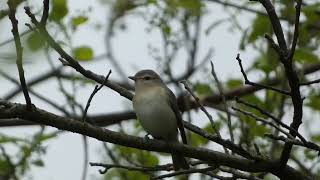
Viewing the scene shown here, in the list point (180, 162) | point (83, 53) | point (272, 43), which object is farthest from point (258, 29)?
point (272, 43)

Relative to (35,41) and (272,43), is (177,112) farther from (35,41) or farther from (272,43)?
(35,41)

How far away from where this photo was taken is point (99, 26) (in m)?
7.89

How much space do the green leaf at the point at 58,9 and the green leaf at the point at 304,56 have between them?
6.62 ft

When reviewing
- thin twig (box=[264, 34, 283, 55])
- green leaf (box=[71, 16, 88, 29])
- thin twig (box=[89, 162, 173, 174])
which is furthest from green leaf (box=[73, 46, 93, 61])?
thin twig (box=[264, 34, 283, 55])

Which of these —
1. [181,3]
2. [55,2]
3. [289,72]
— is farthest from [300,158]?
[289,72]

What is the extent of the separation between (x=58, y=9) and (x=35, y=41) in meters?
2.55

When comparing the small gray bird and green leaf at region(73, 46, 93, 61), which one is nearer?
the small gray bird

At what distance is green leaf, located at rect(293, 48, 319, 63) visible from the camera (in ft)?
18.4

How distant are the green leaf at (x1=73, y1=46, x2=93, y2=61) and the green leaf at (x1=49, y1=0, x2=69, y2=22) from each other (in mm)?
559

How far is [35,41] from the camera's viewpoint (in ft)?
10.4

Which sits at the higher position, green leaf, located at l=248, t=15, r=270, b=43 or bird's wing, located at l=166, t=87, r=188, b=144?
green leaf, located at l=248, t=15, r=270, b=43

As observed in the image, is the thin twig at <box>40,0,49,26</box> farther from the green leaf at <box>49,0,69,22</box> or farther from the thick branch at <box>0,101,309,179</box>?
the green leaf at <box>49,0,69,22</box>

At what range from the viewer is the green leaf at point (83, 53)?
6176 millimetres

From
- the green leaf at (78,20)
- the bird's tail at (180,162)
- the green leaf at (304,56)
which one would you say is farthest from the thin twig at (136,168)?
the green leaf at (78,20)
